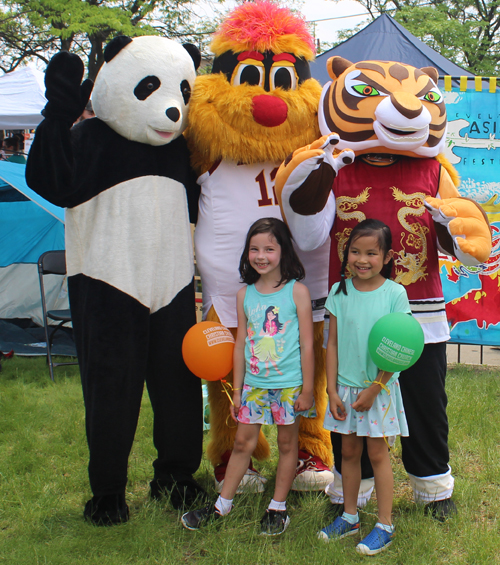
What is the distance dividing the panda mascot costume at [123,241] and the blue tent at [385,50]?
322cm

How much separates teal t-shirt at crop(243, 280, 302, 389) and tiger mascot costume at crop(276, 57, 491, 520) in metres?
0.27

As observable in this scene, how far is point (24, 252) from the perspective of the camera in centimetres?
640

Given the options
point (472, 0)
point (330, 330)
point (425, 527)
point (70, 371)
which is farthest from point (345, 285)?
point (472, 0)

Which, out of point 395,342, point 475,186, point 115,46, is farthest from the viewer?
point 475,186

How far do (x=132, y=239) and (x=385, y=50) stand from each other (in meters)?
4.09

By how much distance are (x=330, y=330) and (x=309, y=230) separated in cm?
42

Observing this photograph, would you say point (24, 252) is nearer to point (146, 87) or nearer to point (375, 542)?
point (146, 87)

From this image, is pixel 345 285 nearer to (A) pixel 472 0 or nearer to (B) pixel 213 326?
(B) pixel 213 326

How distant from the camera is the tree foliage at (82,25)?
1357 centimetres

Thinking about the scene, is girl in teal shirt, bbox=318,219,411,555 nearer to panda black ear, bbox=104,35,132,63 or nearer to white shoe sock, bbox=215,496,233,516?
white shoe sock, bbox=215,496,233,516

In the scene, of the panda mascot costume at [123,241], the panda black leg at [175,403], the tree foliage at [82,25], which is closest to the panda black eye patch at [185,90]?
the panda mascot costume at [123,241]

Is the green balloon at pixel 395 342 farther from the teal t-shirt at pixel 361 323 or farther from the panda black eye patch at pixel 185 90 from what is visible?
the panda black eye patch at pixel 185 90

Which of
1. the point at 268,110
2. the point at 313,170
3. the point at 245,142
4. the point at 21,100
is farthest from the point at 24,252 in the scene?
the point at 313,170

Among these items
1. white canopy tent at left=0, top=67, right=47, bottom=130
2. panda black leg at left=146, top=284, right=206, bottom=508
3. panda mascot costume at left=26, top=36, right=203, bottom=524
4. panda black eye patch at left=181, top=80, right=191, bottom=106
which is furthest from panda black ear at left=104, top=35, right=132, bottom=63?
white canopy tent at left=0, top=67, right=47, bottom=130
